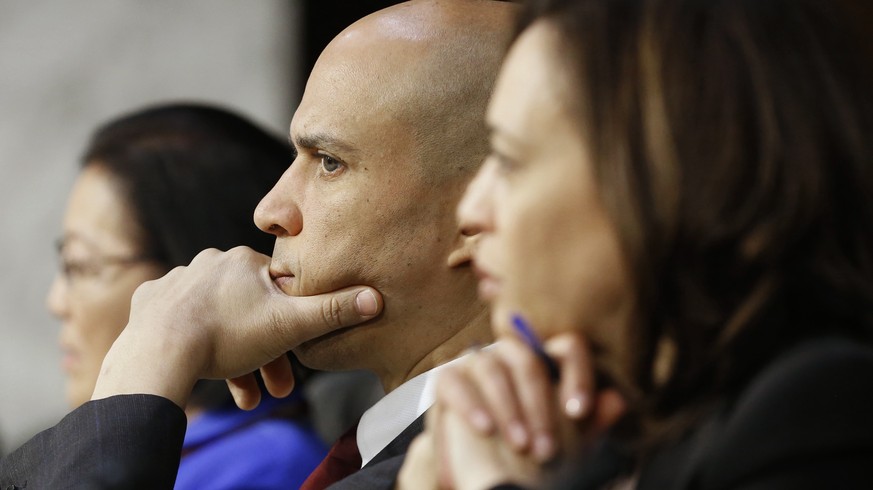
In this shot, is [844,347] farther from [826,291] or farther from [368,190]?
[368,190]

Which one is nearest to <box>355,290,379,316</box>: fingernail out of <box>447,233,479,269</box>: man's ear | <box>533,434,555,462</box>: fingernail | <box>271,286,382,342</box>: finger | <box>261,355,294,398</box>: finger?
<box>271,286,382,342</box>: finger

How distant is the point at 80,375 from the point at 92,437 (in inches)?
47.5

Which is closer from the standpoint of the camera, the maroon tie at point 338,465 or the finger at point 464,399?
the finger at point 464,399

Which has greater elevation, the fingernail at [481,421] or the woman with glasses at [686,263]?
the woman with glasses at [686,263]

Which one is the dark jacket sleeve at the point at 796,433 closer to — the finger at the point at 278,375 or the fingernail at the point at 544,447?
the fingernail at the point at 544,447

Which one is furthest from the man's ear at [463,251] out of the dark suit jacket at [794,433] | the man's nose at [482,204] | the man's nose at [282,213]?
the dark suit jacket at [794,433]

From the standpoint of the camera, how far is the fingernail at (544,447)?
3.54 ft

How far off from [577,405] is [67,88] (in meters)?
3.52

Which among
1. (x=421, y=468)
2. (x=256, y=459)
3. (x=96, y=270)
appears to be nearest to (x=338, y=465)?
(x=421, y=468)

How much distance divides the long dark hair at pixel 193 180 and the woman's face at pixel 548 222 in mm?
1466

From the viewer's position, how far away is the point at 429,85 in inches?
69.1

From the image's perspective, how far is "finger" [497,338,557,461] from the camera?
1.09 metres

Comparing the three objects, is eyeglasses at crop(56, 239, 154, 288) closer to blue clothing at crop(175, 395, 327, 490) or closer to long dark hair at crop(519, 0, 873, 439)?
blue clothing at crop(175, 395, 327, 490)

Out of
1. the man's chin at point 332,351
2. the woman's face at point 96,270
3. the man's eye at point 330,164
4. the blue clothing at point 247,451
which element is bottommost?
the blue clothing at point 247,451
